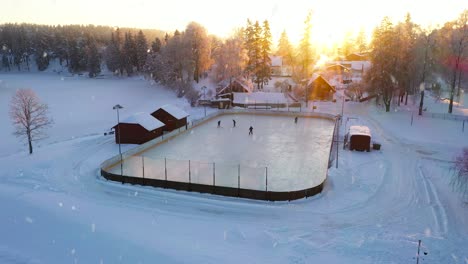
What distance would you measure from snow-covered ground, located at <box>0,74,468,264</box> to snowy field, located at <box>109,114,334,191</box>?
170 cm

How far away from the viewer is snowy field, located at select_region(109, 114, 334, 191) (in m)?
21.9

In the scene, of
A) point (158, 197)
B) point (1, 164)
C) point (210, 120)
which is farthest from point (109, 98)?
point (158, 197)

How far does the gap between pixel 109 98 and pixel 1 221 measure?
169 feet

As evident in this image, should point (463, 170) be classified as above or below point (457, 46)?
below

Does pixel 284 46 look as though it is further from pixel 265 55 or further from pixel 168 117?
pixel 168 117

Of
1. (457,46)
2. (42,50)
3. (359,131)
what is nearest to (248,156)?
(359,131)

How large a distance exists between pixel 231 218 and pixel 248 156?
10.5 meters

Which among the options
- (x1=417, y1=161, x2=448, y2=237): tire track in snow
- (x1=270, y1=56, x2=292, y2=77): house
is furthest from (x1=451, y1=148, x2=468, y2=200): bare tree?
(x1=270, y1=56, x2=292, y2=77): house

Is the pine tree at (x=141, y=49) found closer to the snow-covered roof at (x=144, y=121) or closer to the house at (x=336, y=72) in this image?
the house at (x=336, y=72)

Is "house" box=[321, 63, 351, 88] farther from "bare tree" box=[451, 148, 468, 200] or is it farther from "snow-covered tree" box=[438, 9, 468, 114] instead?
"bare tree" box=[451, 148, 468, 200]

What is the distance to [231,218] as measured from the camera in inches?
680

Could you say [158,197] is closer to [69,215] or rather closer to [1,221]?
[69,215]

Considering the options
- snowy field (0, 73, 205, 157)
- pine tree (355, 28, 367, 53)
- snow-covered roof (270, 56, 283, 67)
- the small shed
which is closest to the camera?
the small shed

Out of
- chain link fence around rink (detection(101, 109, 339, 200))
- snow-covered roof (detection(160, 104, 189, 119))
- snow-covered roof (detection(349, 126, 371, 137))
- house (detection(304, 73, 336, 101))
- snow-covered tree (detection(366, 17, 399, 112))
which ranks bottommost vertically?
chain link fence around rink (detection(101, 109, 339, 200))
